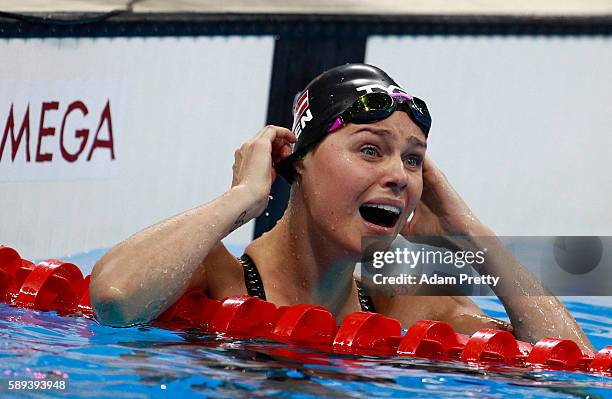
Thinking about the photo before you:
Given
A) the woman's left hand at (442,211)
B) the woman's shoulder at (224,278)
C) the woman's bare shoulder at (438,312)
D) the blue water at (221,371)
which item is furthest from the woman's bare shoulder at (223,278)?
the woman's left hand at (442,211)

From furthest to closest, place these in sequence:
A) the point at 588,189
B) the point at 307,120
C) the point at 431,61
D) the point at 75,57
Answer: the point at 75,57
the point at 431,61
the point at 588,189
the point at 307,120

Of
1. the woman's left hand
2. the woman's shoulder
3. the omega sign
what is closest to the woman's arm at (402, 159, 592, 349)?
the woman's left hand

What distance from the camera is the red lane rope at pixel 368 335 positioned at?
8.13 feet

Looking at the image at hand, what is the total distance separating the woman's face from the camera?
2.62m

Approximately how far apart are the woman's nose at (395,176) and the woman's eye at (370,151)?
2.3 inches

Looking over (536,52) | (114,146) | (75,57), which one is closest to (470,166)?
(536,52)

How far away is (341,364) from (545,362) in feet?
1.90

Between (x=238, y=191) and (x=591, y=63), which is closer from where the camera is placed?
(x=238, y=191)

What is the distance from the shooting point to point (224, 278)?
2789mm

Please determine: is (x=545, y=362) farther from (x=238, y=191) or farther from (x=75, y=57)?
(x=75, y=57)

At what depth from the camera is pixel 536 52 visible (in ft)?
16.8

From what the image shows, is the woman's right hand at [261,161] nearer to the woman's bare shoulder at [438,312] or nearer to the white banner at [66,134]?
the woman's bare shoulder at [438,312]

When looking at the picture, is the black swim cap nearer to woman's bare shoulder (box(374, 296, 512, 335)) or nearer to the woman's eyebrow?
the woman's eyebrow

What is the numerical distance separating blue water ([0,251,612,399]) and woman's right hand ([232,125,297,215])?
16.0 inches
